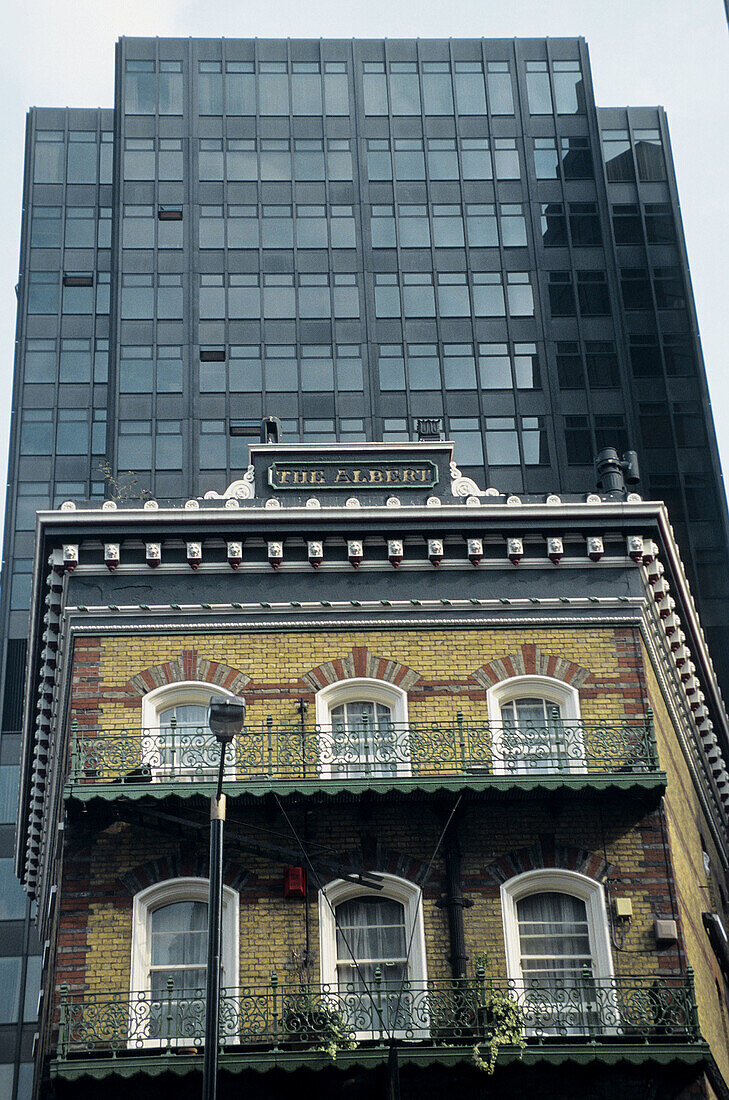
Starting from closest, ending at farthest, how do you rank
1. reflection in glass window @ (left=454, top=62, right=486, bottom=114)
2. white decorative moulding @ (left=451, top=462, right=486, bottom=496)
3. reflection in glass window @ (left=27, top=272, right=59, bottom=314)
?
white decorative moulding @ (left=451, top=462, right=486, bottom=496), reflection in glass window @ (left=27, top=272, right=59, bottom=314), reflection in glass window @ (left=454, top=62, right=486, bottom=114)

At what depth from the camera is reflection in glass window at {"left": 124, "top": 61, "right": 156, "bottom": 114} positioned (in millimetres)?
79750

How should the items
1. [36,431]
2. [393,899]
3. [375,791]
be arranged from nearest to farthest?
[375,791]
[393,899]
[36,431]

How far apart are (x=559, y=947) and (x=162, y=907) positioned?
21.0ft

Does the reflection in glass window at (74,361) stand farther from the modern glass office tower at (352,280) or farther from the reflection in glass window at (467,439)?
the reflection in glass window at (467,439)

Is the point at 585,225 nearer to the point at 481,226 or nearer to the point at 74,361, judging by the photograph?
the point at 481,226

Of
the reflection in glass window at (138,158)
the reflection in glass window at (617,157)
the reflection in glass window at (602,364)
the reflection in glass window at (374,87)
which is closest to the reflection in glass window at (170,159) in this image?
the reflection in glass window at (138,158)

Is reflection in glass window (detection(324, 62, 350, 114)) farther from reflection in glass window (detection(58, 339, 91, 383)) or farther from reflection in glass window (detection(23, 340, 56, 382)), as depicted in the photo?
reflection in glass window (detection(23, 340, 56, 382))

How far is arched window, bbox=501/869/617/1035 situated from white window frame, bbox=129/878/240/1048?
429 centimetres

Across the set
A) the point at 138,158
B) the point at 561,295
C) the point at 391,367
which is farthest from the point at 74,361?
the point at 561,295

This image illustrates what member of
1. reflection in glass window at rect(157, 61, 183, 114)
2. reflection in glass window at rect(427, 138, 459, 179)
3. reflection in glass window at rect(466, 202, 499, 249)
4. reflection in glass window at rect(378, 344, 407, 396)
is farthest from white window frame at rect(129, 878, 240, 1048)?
reflection in glass window at rect(157, 61, 183, 114)

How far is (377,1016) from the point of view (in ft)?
83.2

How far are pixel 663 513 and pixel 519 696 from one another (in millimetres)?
4390

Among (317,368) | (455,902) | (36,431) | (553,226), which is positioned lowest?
(455,902)

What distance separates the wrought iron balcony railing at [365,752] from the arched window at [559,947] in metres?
1.89
